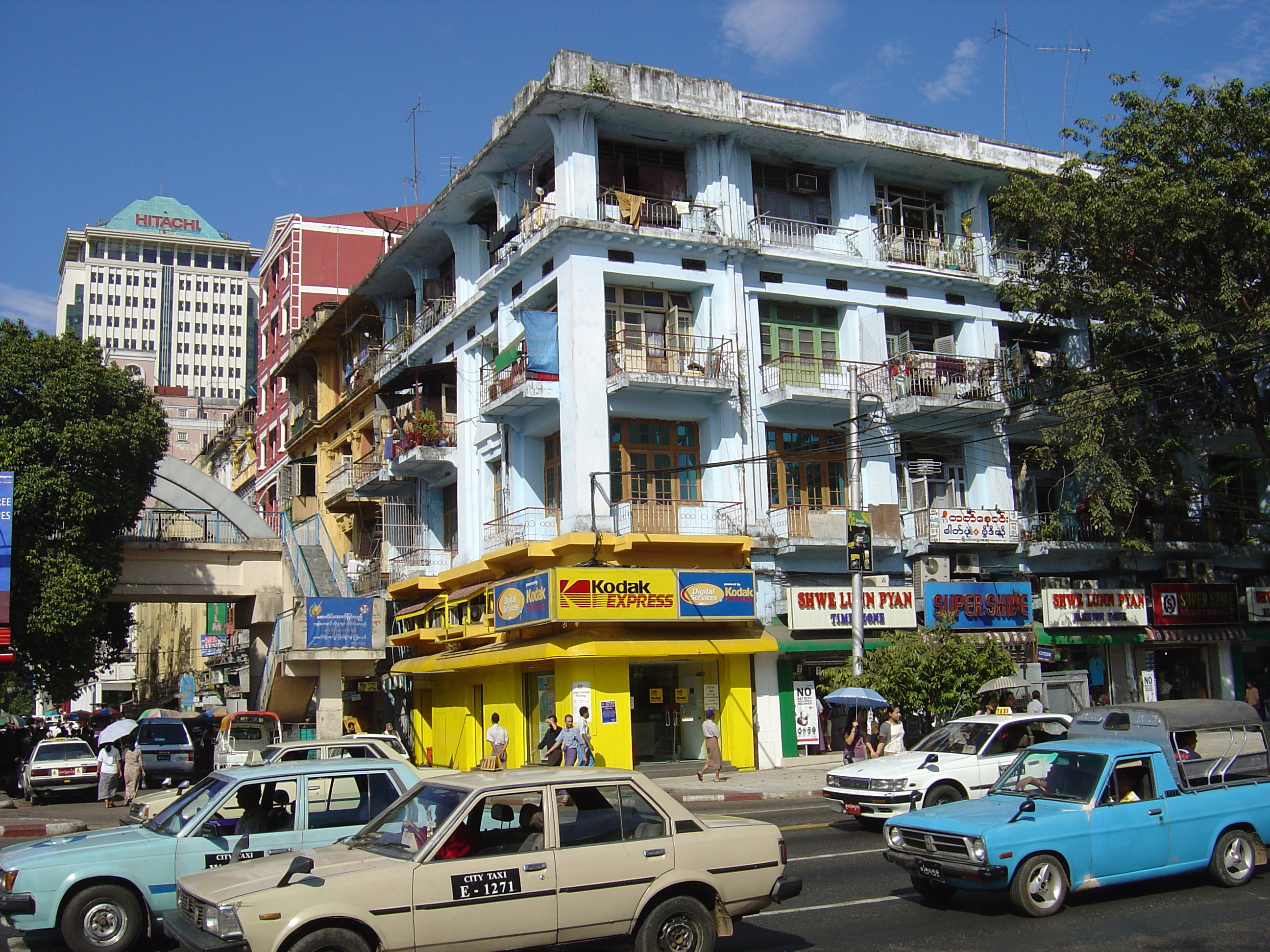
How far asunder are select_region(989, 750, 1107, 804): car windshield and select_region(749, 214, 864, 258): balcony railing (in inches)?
805

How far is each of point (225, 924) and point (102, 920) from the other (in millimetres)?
3099

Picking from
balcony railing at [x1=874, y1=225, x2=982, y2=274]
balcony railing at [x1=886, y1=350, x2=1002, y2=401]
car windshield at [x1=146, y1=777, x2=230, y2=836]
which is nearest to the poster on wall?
balcony railing at [x1=886, y1=350, x2=1002, y2=401]

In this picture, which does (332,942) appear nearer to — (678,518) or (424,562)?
(678,518)

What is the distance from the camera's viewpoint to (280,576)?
129ft

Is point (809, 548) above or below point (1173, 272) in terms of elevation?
below

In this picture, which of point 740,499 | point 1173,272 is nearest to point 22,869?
point 740,499

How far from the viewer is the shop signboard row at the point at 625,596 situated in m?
24.7

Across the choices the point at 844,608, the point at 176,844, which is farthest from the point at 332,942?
the point at 844,608

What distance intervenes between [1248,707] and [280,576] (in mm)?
33450

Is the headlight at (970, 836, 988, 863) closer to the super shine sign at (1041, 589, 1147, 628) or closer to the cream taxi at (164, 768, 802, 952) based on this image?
the cream taxi at (164, 768, 802, 952)

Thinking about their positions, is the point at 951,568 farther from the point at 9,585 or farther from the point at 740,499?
the point at 9,585

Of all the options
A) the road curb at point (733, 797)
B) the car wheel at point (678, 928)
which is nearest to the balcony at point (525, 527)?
the road curb at point (733, 797)

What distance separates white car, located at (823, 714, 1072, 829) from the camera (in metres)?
15.1

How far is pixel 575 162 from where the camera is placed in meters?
28.1
